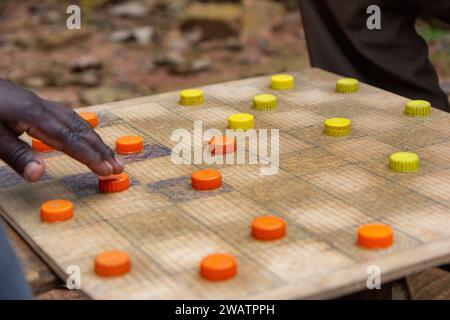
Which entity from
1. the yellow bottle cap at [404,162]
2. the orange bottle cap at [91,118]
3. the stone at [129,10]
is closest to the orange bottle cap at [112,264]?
the yellow bottle cap at [404,162]

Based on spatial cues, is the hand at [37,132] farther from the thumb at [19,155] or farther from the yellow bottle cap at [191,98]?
the yellow bottle cap at [191,98]

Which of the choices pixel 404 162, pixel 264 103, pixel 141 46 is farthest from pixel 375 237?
pixel 141 46

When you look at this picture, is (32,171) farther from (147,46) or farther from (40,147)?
(147,46)

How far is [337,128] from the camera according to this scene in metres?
1.85

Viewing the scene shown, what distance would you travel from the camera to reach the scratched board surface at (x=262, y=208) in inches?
50.2

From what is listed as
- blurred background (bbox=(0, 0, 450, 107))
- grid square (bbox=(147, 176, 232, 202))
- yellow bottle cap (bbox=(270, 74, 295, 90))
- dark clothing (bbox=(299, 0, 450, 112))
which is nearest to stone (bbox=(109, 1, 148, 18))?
blurred background (bbox=(0, 0, 450, 107))

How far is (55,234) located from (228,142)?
1.56ft

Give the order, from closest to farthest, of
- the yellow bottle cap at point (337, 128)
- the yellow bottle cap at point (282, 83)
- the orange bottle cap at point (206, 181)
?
the orange bottle cap at point (206, 181), the yellow bottle cap at point (337, 128), the yellow bottle cap at point (282, 83)

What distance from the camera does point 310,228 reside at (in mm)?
1425

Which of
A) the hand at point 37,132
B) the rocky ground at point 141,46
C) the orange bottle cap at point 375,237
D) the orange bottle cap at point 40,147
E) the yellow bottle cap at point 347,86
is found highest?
the hand at point 37,132

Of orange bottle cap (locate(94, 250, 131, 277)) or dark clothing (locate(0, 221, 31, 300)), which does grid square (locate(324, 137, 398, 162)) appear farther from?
dark clothing (locate(0, 221, 31, 300))

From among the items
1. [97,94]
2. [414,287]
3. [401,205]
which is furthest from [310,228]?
[97,94]
